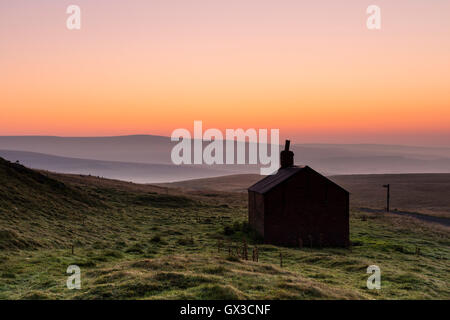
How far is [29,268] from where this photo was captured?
66.9 ft

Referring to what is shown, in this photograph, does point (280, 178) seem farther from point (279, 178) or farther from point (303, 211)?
point (303, 211)

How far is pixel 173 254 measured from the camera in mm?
26406

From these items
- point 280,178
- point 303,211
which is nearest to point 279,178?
point 280,178

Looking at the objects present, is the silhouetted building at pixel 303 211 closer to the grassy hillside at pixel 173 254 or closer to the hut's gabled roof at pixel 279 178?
the hut's gabled roof at pixel 279 178

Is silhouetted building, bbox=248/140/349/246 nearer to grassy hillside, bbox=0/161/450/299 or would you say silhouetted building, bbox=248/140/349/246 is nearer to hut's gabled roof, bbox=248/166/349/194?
hut's gabled roof, bbox=248/166/349/194

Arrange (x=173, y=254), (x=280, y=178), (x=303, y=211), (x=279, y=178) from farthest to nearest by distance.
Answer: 1. (x=279, y=178)
2. (x=280, y=178)
3. (x=303, y=211)
4. (x=173, y=254)

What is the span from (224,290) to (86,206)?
3536cm

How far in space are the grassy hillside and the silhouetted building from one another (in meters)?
1.72

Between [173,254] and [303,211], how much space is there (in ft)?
38.6

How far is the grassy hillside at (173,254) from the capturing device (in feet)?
50.0
